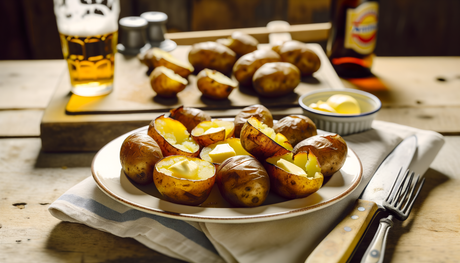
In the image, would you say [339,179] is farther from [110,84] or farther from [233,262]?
[110,84]

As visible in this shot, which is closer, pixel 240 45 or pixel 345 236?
pixel 345 236

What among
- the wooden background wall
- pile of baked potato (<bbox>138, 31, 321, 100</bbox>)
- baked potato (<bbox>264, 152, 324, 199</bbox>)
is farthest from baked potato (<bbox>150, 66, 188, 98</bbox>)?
the wooden background wall

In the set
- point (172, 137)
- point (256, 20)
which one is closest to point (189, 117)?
point (172, 137)

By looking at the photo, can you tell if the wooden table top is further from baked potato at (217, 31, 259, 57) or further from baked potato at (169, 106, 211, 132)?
baked potato at (217, 31, 259, 57)

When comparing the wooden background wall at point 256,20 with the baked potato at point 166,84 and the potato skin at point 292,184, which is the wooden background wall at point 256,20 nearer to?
the baked potato at point 166,84

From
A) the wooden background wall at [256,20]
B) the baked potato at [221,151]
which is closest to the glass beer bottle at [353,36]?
the baked potato at [221,151]

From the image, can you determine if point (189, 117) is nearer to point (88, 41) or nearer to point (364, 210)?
point (364, 210)

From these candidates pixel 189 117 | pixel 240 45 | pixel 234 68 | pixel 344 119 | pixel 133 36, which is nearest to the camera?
pixel 189 117

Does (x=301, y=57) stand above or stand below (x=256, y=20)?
above
